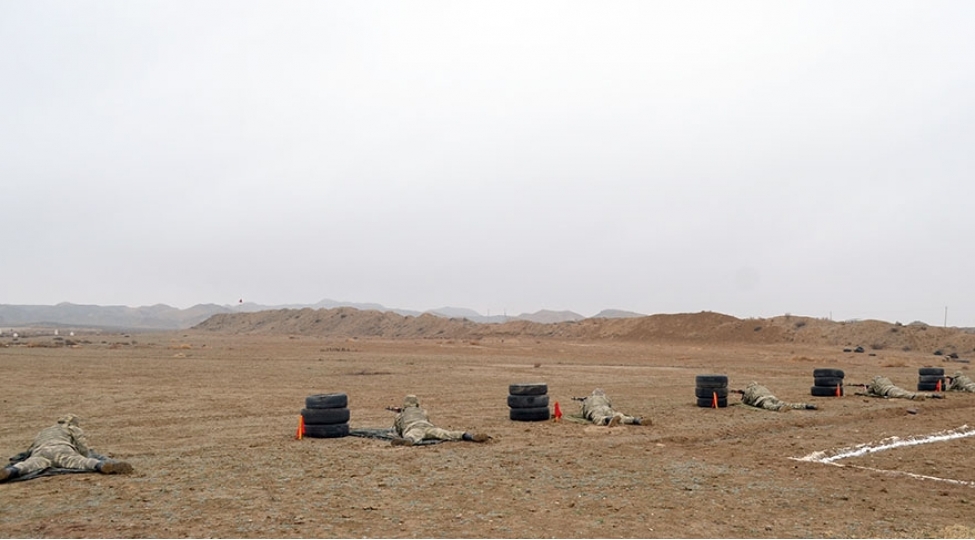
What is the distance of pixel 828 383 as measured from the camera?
23.2 metres

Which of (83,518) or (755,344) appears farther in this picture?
(755,344)

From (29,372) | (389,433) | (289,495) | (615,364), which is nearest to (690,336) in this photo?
Answer: (615,364)

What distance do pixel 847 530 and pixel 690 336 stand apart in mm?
70616

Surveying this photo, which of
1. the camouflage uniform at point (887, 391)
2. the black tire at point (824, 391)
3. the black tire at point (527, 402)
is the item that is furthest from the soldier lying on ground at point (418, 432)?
the camouflage uniform at point (887, 391)

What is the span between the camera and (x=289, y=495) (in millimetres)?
9508

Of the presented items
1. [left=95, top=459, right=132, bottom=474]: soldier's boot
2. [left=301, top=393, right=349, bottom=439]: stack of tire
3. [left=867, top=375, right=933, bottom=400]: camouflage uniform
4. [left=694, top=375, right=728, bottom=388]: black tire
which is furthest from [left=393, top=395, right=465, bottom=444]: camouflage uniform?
[left=867, top=375, right=933, bottom=400]: camouflage uniform

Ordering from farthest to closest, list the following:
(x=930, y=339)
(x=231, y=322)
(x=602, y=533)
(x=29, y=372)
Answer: (x=231, y=322) → (x=930, y=339) → (x=29, y=372) → (x=602, y=533)

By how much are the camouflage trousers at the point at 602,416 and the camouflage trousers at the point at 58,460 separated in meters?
10.2

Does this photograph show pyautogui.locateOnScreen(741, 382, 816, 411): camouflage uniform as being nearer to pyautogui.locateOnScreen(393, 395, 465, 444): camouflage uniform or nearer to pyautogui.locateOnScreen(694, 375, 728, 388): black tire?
pyautogui.locateOnScreen(694, 375, 728, 388): black tire

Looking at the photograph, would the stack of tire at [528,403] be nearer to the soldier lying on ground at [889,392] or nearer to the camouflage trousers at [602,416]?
the camouflage trousers at [602,416]

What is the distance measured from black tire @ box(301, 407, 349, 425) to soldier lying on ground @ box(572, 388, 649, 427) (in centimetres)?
587

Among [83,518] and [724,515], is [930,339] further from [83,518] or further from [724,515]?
[83,518]

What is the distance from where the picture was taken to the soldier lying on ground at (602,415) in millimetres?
16500

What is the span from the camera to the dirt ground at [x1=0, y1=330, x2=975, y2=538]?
820 centimetres
